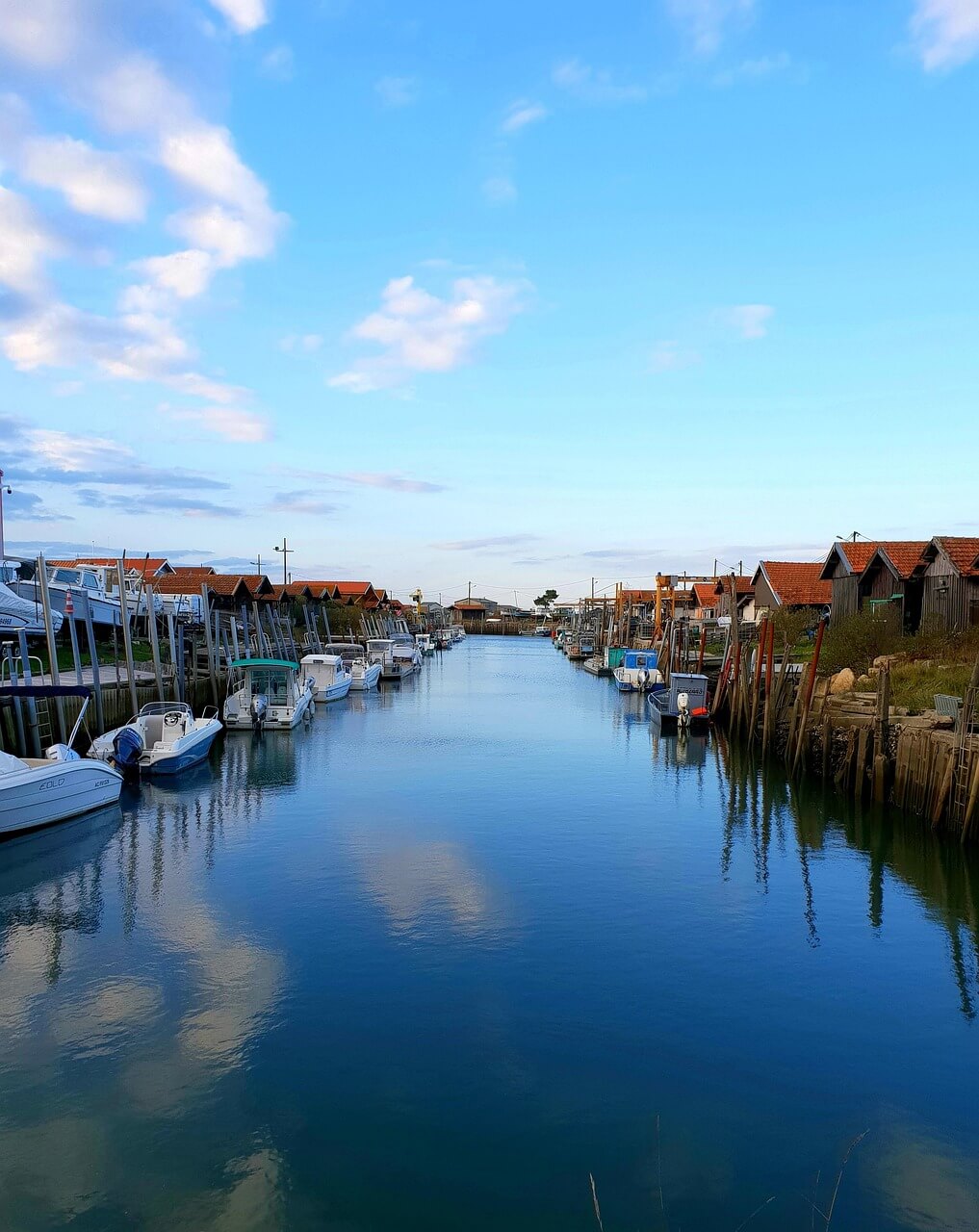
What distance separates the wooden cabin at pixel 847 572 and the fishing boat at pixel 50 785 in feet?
116

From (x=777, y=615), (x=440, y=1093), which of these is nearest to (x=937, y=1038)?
(x=440, y=1093)

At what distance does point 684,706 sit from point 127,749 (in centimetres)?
2419

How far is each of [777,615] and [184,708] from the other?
1314 inches

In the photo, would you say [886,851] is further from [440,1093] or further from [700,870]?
[440,1093]

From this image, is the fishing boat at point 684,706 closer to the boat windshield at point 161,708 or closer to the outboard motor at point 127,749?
the boat windshield at point 161,708

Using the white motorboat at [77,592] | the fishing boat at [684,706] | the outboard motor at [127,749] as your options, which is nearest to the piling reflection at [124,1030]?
the outboard motor at [127,749]

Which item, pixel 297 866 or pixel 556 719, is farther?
pixel 556 719

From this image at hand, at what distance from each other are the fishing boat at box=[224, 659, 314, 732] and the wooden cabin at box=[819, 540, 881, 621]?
2729 centimetres

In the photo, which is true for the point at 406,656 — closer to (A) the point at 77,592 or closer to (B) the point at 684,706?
(A) the point at 77,592

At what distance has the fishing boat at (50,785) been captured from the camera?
19641mm

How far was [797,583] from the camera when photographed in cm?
5791

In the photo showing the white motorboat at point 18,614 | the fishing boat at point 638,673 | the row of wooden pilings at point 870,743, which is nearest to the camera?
the row of wooden pilings at point 870,743

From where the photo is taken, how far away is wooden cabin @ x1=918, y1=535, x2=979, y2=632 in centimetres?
3519

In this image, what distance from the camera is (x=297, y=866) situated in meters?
18.9
